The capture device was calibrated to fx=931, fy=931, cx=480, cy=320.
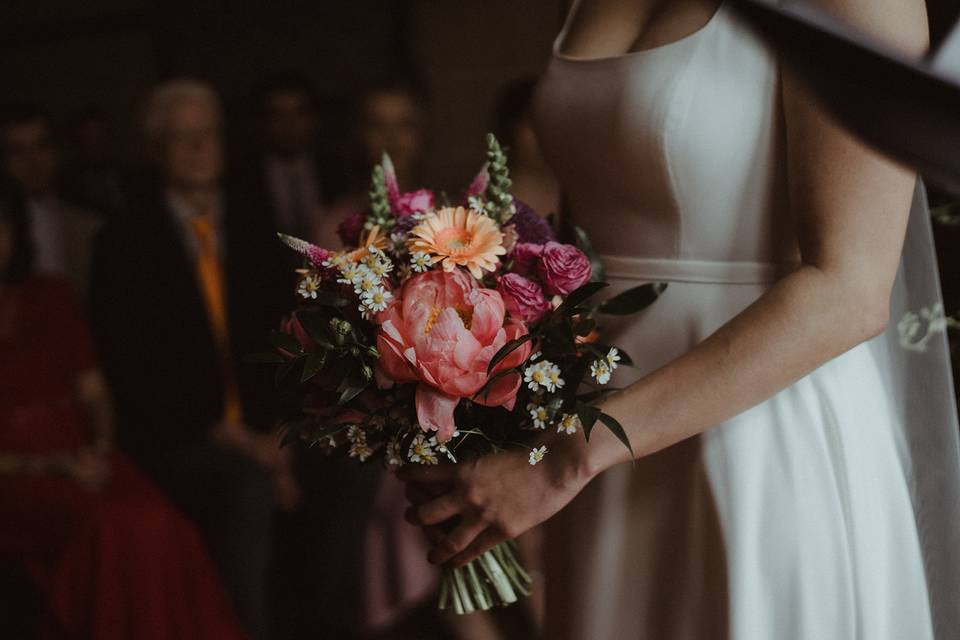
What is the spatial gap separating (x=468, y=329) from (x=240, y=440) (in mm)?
2032

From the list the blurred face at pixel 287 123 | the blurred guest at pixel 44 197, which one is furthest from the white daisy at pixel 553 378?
the blurred face at pixel 287 123

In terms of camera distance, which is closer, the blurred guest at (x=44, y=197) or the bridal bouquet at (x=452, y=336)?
the bridal bouquet at (x=452, y=336)

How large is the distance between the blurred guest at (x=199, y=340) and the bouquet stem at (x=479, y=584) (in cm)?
166

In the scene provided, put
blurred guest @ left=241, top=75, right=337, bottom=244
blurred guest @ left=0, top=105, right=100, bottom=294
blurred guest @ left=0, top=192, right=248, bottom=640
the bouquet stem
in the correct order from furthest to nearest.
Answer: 1. blurred guest @ left=241, top=75, right=337, bottom=244
2. blurred guest @ left=0, top=105, right=100, bottom=294
3. blurred guest @ left=0, top=192, right=248, bottom=640
4. the bouquet stem

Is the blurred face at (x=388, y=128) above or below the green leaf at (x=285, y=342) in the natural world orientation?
above

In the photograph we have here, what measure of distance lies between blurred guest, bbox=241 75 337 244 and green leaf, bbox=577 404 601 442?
2.62m

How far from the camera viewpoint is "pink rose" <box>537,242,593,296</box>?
33.5 inches

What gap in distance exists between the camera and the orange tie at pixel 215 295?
2773 mm

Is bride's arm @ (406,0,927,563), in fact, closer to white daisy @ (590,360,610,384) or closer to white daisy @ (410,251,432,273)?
white daisy @ (590,360,610,384)

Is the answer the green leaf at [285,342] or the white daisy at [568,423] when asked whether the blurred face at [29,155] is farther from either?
the white daisy at [568,423]

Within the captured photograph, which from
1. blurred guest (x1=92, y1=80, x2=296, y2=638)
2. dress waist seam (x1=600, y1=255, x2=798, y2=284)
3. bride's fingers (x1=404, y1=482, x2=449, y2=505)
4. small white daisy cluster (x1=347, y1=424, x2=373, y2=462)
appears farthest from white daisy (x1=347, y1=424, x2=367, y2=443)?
blurred guest (x1=92, y1=80, x2=296, y2=638)

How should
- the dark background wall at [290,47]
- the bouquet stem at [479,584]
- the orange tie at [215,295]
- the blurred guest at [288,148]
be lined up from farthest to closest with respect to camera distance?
the dark background wall at [290,47]
the blurred guest at [288,148]
the orange tie at [215,295]
the bouquet stem at [479,584]

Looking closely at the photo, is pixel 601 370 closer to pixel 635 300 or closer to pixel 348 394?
pixel 635 300

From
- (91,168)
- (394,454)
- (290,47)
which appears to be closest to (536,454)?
(394,454)
